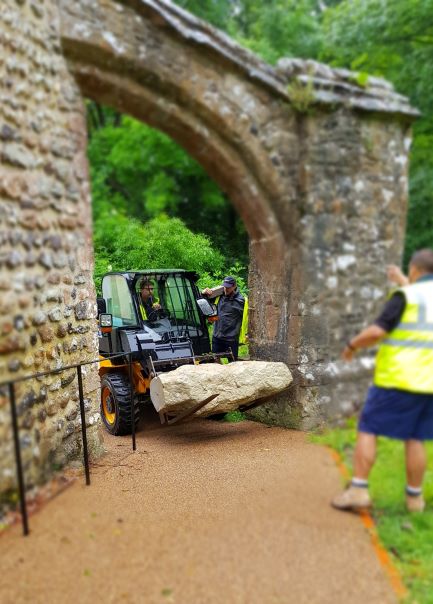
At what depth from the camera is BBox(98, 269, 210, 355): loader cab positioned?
18.5ft

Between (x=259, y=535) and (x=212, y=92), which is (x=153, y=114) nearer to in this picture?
(x=212, y=92)

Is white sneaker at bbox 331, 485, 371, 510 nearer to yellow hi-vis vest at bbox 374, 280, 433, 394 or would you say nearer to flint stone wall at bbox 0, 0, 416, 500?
flint stone wall at bbox 0, 0, 416, 500

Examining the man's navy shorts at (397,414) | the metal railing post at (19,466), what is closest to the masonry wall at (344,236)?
the man's navy shorts at (397,414)

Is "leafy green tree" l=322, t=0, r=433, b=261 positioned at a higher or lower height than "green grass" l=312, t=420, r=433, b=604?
higher

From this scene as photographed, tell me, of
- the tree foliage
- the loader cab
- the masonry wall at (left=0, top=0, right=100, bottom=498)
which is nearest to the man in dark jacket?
the loader cab

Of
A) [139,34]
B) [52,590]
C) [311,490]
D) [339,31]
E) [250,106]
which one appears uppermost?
[339,31]

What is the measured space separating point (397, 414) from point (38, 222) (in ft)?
7.80

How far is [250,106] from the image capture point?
11.6 feet

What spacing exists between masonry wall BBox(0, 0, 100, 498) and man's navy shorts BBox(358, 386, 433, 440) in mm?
1965

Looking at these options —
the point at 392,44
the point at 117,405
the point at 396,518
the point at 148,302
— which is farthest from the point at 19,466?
the point at 392,44

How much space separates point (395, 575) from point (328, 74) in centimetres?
285

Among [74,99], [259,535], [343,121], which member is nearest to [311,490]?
[259,535]

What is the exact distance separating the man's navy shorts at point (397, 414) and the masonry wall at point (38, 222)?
1.97 meters

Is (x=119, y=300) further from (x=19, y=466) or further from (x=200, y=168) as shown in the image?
(x=19, y=466)
